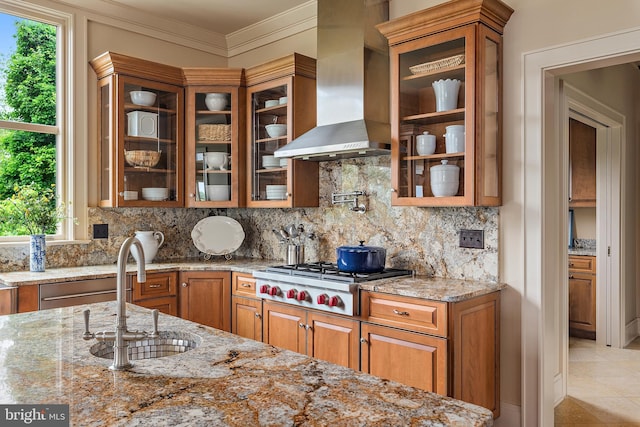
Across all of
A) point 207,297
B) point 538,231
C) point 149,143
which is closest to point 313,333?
point 207,297

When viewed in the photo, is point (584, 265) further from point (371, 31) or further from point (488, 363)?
point (371, 31)

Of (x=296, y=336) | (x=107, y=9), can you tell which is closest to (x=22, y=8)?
(x=107, y=9)

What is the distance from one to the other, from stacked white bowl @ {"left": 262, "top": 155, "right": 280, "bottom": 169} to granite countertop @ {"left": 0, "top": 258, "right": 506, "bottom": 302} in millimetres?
782

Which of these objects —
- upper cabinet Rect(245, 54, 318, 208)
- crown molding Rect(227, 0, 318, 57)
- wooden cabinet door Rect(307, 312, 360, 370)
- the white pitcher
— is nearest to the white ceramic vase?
upper cabinet Rect(245, 54, 318, 208)

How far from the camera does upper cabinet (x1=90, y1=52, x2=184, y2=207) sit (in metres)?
3.85

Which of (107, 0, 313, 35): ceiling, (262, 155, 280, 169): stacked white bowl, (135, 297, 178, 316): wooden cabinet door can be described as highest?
(107, 0, 313, 35): ceiling

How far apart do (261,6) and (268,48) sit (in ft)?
1.48

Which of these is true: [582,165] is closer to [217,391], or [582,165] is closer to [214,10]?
[214,10]

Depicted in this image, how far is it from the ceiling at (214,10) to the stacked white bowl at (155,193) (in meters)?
1.51

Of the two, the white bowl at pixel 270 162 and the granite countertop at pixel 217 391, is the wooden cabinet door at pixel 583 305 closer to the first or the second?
the white bowl at pixel 270 162

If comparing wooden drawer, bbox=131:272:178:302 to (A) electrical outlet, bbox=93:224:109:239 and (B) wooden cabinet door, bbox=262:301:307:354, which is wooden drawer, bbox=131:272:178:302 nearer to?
(A) electrical outlet, bbox=93:224:109:239

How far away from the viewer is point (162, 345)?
5.73ft

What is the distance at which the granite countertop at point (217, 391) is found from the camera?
105cm

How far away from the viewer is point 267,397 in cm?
116
